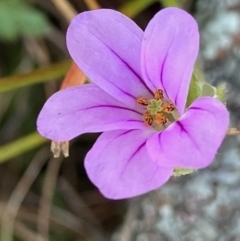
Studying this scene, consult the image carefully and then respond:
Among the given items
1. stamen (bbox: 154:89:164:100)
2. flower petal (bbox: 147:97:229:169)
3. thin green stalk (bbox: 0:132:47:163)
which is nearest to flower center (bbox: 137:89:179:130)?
stamen (bbox: 154:89:164:100)

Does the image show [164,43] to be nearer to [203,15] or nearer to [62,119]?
[62,119]

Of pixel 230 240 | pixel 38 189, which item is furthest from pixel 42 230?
pixel 230 240

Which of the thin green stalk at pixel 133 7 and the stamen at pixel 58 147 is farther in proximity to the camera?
the thin green stalk at pixel 133 7

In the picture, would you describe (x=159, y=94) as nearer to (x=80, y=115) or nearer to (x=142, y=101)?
(x=142, y=101)

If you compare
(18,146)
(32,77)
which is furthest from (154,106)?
(18,146)

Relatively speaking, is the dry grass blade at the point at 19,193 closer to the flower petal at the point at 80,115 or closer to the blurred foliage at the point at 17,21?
the blurred foliage at the point at 17,21

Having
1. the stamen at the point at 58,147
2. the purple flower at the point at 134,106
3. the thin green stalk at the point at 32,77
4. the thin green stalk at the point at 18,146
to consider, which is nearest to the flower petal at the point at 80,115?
the purple flower at the point at 134,106

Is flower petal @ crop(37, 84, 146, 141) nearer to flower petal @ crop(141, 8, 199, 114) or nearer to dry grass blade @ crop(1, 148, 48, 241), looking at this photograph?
flower petal @ crop(141, 8, 199, 114)
